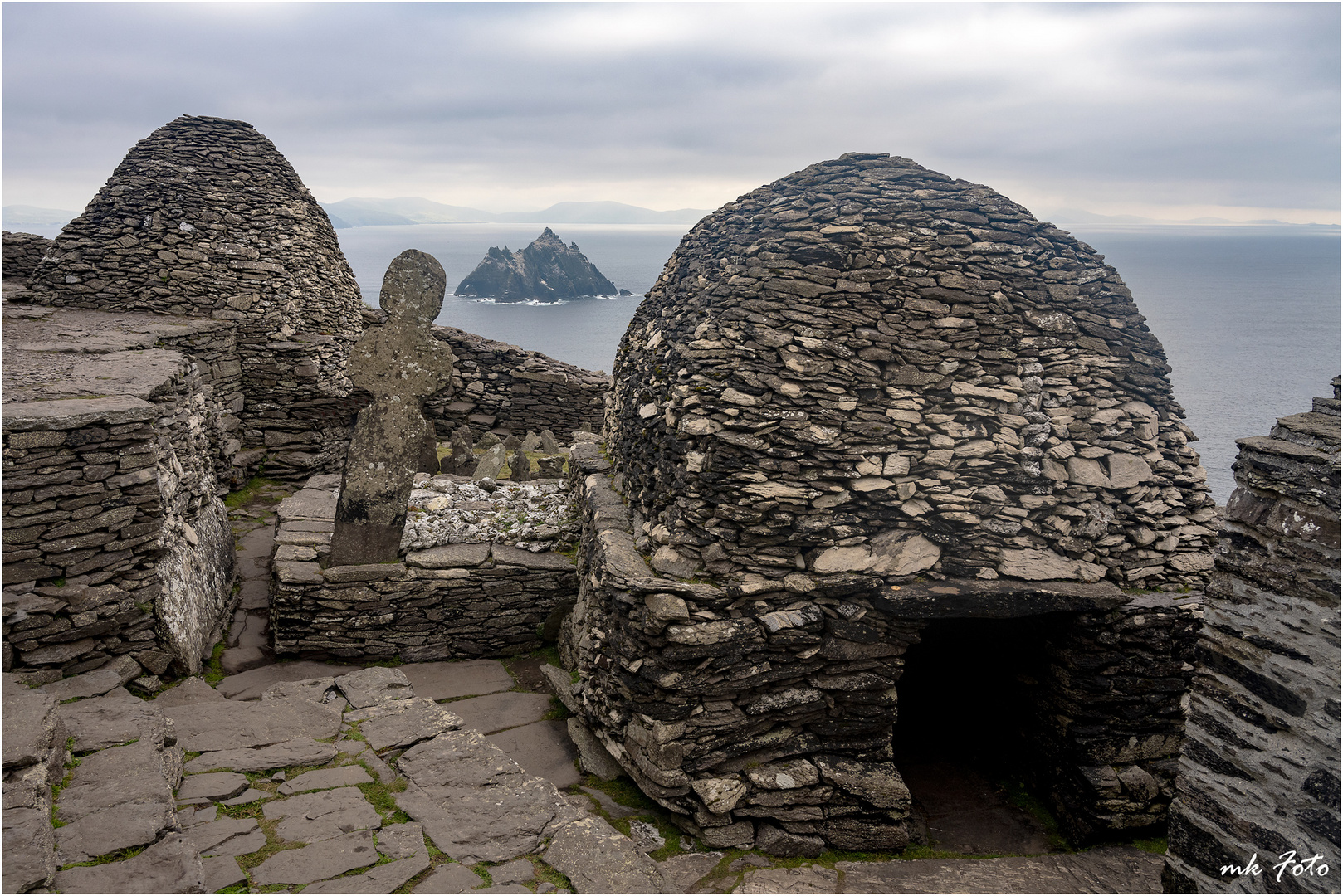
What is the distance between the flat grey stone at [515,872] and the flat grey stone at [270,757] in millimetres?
1561

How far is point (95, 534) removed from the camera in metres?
6.06

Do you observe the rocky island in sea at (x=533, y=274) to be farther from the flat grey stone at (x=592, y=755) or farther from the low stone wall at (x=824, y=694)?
the low stone wall at (x=824, y=694)

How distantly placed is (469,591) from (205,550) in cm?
305

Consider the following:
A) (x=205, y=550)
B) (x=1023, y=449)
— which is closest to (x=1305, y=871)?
(x=1023, y=449)

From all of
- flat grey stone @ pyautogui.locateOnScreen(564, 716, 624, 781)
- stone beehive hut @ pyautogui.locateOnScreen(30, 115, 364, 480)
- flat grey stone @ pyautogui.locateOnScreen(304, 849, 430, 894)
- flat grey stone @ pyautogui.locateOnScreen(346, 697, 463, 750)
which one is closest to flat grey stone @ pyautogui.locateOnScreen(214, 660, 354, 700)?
flat grey stone @ pyautogui.locateOnScreen(346, 697, 463, 750)

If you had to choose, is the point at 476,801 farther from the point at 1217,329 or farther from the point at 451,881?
the point at 1217,329

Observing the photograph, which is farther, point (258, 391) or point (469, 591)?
point (258, 391)

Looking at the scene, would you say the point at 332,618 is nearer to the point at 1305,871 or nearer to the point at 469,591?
the point at 469,591

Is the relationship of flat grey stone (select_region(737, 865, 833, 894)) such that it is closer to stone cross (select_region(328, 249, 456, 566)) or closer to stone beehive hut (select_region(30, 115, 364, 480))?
stone cross (select_region(328, 249, 456, 566))

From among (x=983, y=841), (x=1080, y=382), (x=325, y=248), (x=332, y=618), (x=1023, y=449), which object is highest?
(x=325, y=248)

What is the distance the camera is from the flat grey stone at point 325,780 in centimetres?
430

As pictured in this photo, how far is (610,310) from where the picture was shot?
47.9 m

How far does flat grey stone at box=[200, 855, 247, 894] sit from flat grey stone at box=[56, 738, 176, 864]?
281mm

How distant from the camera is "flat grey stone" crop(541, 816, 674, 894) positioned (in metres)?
3.86
